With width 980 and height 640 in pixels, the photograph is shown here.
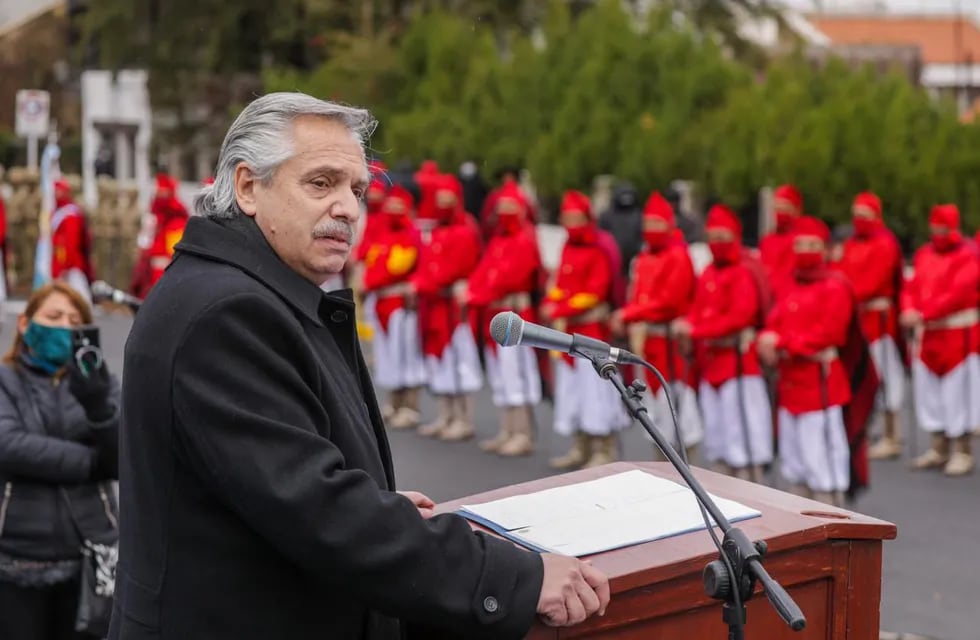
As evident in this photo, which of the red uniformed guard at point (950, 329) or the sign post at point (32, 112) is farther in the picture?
the sign post at point (32, 112)

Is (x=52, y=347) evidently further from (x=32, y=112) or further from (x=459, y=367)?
(x=32, y=112)

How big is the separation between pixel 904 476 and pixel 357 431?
908 cm

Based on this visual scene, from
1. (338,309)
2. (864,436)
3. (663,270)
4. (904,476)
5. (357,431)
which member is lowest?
(904,476)

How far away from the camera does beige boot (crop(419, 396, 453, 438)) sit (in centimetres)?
1310

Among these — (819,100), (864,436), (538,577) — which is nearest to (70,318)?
(538,577)

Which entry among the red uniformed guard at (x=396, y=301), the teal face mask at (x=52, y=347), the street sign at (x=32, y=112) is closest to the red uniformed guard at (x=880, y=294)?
the red uniformed guard at (x=396, y=301)

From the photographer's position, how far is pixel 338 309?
2895mm

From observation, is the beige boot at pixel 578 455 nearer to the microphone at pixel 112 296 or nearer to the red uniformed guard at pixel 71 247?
the microphone at pixel 112 296

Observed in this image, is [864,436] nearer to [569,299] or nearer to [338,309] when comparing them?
[569,299]

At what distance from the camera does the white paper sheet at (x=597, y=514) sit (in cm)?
288

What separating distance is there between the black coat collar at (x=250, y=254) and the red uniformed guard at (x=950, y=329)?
8805mm

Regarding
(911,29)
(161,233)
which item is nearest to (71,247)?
(161,233)

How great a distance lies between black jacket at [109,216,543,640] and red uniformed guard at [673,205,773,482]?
7.44 meters

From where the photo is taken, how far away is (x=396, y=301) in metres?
13.5
